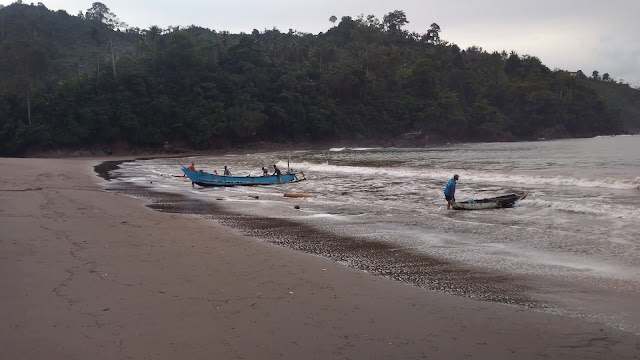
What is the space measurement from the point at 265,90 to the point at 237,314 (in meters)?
74.9

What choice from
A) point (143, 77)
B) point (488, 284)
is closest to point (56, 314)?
point (488, 284)

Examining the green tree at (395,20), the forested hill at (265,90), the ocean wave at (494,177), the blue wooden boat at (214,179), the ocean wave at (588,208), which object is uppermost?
the green tree at (395,20)

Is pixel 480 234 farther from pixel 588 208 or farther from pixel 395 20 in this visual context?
pixel 395 20

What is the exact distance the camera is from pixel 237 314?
5297 mm

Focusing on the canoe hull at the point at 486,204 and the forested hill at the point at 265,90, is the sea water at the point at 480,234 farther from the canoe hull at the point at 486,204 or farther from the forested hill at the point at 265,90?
the forested hill at the point at 265,90

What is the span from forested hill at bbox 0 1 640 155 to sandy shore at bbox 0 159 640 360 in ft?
197

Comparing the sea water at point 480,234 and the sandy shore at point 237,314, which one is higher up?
the sandy shore at point 237,314

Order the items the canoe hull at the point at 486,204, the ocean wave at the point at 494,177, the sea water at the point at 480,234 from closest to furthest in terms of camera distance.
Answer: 1. the sea water at the point at 480,234
2. the canoe hull at the point at 486,204
3. the ocean wave at the point at 494,177

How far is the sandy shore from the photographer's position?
4.47 m

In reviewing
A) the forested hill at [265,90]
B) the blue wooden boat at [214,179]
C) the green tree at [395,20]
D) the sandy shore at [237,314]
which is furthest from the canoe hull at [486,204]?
the green tree at [395,20]

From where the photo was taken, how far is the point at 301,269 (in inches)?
292

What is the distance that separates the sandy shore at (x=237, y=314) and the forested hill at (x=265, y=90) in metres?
60.1

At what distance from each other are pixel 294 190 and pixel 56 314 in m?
17.0

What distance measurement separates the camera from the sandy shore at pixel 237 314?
4473 mm
